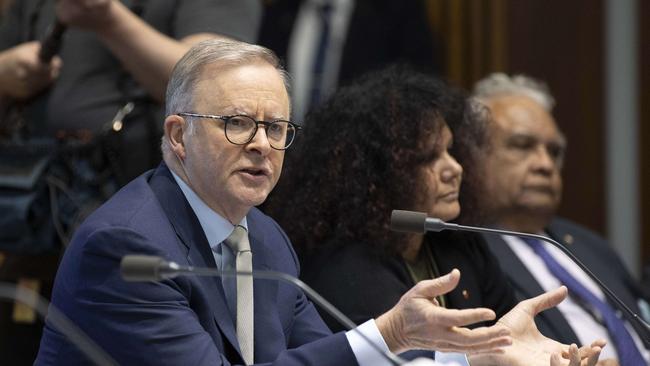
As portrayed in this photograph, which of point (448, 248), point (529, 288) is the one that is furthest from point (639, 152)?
point (448, 248)

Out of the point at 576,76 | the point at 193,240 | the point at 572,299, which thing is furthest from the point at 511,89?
the point at 193,240

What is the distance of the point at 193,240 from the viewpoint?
2441 mm

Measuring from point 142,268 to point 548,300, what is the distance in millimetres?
982

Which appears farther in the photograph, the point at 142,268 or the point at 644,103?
the point at 644,103

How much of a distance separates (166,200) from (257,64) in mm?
327

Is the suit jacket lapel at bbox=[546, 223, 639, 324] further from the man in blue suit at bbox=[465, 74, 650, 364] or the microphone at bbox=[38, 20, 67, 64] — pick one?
the microphone at bbox=[38, 20, 67, 64]

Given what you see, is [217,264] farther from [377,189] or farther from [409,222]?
[377,189]

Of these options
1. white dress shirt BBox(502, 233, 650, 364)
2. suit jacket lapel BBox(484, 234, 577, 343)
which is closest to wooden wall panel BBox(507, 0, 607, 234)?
white dress shirt BBox(502, 233, 650, 364)

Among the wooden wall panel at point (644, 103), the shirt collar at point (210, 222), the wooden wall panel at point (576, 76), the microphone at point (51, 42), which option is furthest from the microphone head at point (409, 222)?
the wooden wall panel at point (644, 103)

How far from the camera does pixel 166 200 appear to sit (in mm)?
2467

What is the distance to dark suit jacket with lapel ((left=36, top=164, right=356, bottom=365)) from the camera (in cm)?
226

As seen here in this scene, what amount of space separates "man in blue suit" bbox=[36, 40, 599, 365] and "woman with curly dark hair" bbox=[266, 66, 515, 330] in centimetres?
36

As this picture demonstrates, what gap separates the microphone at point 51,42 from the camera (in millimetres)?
3291

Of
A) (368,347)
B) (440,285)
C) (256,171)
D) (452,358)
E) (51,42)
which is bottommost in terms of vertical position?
(452,358)
